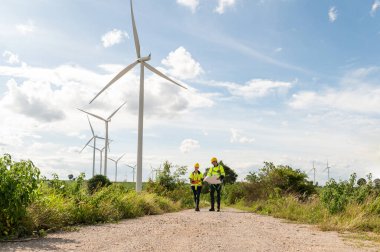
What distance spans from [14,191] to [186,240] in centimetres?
360

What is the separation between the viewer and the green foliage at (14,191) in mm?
8461

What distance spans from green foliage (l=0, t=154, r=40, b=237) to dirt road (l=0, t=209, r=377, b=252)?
0.70 m

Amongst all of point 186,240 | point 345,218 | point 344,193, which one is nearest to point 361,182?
point 344,193

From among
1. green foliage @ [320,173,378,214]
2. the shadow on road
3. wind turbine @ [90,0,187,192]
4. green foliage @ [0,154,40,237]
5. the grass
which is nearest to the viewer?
the shadow on road

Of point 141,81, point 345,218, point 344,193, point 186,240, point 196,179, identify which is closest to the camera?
point 186,240

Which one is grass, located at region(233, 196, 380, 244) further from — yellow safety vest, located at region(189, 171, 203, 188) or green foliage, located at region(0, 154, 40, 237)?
green foliage, located at region(0, 154, 40, 237)

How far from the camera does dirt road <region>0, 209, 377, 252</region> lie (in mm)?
7668

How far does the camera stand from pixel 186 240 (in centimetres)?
840

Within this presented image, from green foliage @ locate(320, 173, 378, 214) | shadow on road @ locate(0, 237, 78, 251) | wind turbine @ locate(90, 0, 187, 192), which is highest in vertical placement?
wind turbine @ locate(90, 0, 187, 192)

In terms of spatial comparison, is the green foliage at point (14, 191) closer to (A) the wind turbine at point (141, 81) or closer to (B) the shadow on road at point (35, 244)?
(B) the shadow on road at point (35, 244)

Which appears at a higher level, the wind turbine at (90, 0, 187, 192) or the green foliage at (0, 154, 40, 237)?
the wind turbine at (90, 0, 187, 192)

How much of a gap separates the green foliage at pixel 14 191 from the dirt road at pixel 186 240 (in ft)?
2.30

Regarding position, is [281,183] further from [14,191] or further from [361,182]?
[14,191]

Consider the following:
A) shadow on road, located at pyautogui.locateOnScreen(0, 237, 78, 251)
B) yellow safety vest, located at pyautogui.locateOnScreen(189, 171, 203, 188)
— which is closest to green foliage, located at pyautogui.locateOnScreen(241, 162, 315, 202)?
yellow safety vest, located at pyautogui.locateOnScreen(189, 171, 203, 188)
